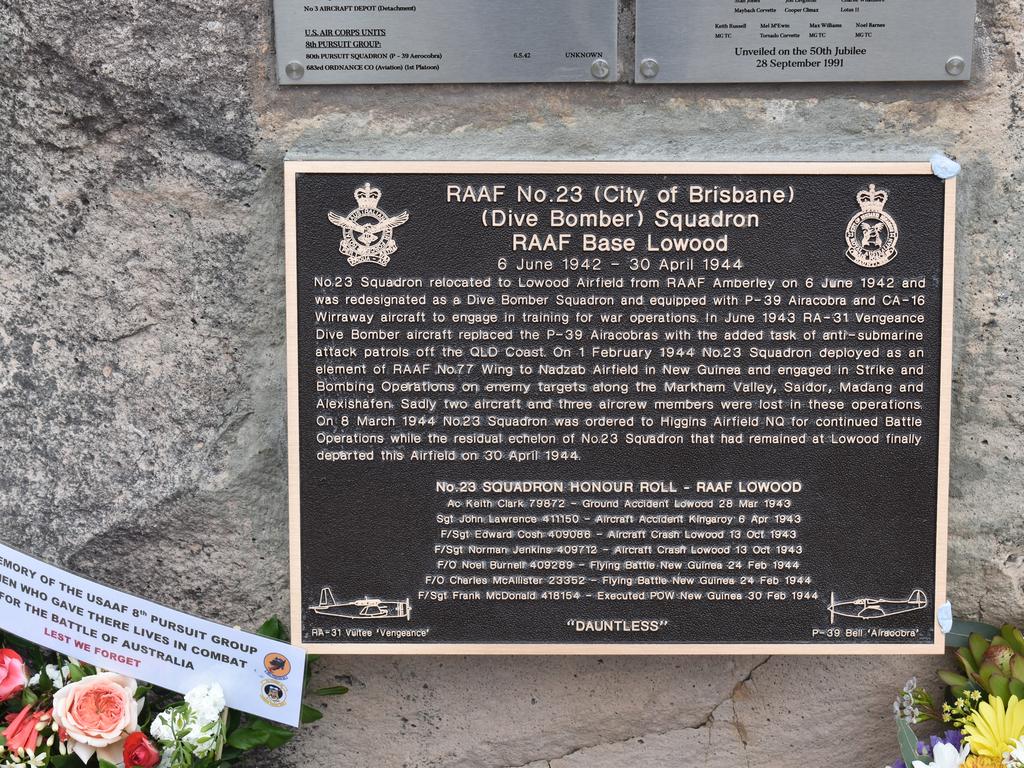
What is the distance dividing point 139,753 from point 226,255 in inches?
62.4

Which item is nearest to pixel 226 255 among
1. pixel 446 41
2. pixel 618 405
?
pixel 446 41

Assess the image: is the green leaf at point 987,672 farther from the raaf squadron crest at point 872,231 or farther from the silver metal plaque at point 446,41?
the silver metal plaque at point 446,41

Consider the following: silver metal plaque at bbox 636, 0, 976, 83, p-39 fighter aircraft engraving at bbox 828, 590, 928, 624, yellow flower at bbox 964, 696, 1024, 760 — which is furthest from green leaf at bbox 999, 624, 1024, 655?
silver metal plaque at bbox 636, 0, 976, 83

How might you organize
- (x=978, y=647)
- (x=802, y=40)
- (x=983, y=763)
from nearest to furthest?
(x=983, y=763) → (x=802, y=40) → (x=978, y=647)

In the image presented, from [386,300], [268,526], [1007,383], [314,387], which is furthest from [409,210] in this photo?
[1007,383]

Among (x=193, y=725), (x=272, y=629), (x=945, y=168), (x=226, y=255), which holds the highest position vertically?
(x=945, y=168)

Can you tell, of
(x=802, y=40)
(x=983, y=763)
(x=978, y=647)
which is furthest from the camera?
(x=978, y=647)

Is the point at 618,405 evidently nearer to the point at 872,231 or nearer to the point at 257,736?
the point at 872,231

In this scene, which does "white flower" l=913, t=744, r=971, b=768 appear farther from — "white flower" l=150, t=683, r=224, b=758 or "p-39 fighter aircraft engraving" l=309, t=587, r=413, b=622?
"white flower" l=150, t=683, r=224, b=758

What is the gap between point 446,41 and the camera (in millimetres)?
2713

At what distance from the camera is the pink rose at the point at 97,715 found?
2.61 m

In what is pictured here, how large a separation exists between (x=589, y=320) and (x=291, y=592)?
1.30 metres

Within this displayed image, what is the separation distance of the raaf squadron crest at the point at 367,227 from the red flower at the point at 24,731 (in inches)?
68.2

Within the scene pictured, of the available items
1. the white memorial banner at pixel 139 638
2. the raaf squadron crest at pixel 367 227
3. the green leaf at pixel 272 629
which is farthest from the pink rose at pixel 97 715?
the raaf squadron crest at pixel 367 227
